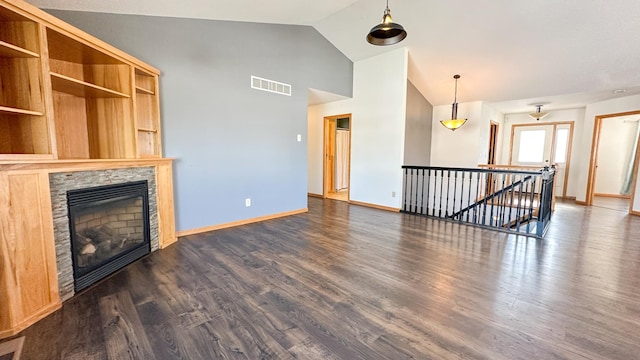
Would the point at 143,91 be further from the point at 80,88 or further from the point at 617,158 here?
the point at 617,158

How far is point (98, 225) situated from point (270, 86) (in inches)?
118

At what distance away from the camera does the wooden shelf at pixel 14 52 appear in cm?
162

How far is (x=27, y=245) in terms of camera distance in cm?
175

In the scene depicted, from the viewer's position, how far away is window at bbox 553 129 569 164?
754 cm

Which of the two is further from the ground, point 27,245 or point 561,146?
point 561,146

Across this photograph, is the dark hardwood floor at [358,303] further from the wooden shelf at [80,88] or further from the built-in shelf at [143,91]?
the built-in shelf at [143,91]

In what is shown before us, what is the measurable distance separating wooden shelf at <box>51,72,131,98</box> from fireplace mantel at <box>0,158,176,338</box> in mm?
710

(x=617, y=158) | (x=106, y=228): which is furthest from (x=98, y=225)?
(x=617, y=158)

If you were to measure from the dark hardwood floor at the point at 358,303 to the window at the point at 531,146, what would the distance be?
5477 mm

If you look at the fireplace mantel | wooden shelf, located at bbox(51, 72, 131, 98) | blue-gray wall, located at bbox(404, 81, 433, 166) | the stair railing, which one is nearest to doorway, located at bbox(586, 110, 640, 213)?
the stair railing

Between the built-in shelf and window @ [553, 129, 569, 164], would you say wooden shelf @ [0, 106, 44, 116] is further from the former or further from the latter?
window @ [553, 129, 569, 164]

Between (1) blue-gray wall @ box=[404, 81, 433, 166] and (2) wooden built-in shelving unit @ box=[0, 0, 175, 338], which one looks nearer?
(2) wooden built-in shelving unit @ box=[0, 0, 175, 338]

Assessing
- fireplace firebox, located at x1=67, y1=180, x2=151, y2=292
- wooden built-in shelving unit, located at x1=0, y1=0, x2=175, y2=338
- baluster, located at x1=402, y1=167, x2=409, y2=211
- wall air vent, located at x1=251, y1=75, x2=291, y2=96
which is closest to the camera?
wooden built-in shelving unit, located at x1=0, y1=0, x2=175, y2=338

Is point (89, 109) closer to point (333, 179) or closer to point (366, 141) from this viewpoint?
point (366, 141)
